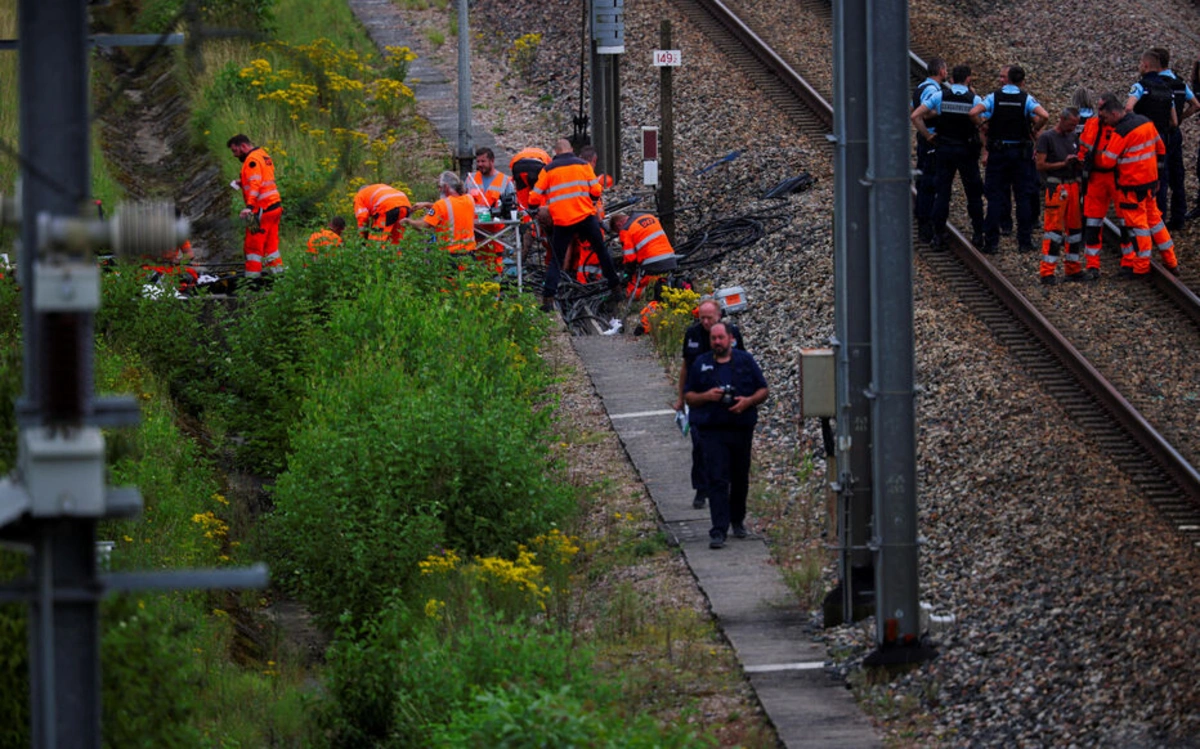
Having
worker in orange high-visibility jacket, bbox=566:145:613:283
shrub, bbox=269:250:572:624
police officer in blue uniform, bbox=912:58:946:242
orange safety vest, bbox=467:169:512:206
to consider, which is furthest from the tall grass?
police officer in blue uniform, bbox=912:58:946:242

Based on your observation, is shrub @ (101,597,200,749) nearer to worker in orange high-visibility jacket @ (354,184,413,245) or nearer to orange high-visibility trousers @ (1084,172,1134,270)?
worker in orange high-visibility jacket @ (354,184,413,245)

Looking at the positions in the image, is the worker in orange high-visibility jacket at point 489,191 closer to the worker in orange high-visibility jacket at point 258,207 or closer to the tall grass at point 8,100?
the worker in orange high-visibility jacket at point 258,207

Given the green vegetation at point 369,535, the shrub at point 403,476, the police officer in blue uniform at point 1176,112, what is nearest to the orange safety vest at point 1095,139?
the police officer in blue uniform at point 1176,112

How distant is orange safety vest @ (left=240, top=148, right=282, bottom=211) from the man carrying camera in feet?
25.5

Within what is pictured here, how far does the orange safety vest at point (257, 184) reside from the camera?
1845 centimetres

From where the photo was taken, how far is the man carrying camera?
471 inches

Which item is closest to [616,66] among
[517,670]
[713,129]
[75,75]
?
[713,129]

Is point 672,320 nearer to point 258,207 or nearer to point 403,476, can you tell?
point 258,207

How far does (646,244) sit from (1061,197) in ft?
13.3

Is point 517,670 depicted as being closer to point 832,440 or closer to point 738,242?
point 832,440

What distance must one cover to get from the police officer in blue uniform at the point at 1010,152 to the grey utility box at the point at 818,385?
233 inches

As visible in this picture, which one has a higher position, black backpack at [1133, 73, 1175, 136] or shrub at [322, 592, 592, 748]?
black backpack at [1133, 73, 1175, 136]

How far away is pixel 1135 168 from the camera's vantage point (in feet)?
50.5

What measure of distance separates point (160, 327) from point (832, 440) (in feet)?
28.1
